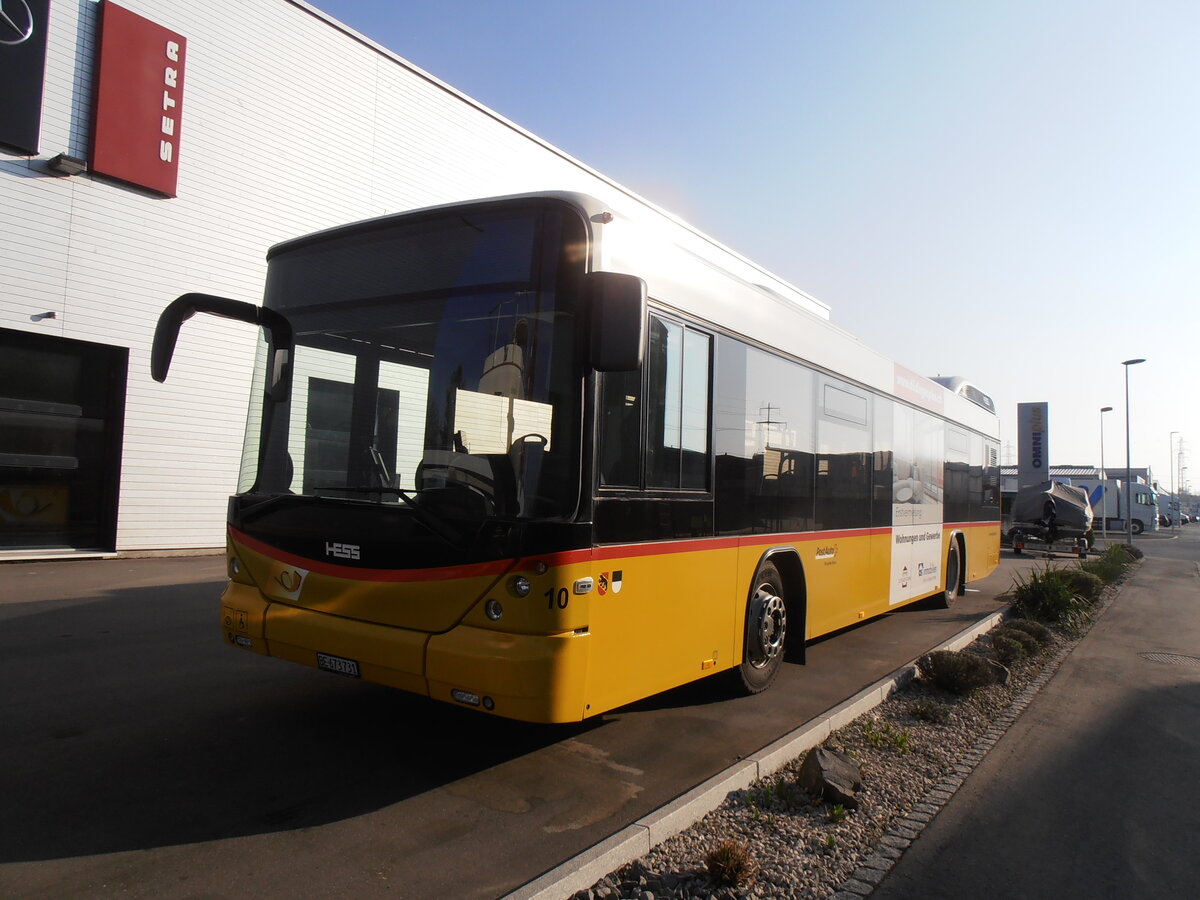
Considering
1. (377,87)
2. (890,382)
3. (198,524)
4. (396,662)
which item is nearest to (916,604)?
(890,382)

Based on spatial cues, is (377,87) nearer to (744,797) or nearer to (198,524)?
(198,524)

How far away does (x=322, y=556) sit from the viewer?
4492 mm

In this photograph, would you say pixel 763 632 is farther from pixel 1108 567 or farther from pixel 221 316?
pixel 1108 567

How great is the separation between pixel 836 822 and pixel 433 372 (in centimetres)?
312

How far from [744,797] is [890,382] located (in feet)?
20.0

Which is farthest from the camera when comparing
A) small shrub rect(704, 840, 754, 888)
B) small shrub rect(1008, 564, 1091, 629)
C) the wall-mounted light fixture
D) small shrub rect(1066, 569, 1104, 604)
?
the wall-mounted light fixture

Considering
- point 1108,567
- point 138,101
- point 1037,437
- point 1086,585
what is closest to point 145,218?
point 138,101

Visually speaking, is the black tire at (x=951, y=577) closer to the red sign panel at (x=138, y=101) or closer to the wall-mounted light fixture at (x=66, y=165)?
the red sign panel at (x=138, y=101)

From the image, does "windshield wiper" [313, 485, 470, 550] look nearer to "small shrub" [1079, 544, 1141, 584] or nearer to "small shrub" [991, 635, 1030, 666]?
"small shrub" [991, 635, 1030, 666]

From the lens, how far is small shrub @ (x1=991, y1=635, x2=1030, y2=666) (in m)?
7.90

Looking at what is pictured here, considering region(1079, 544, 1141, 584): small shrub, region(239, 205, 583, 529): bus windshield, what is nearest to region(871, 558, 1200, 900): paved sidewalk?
region(239, 205, 583, 529): bus windshield

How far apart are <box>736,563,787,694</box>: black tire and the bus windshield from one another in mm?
2491

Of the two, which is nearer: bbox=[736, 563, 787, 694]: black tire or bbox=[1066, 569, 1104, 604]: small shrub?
bbox=[736, 563, 787, 694]: black tire

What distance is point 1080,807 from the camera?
4.54m
